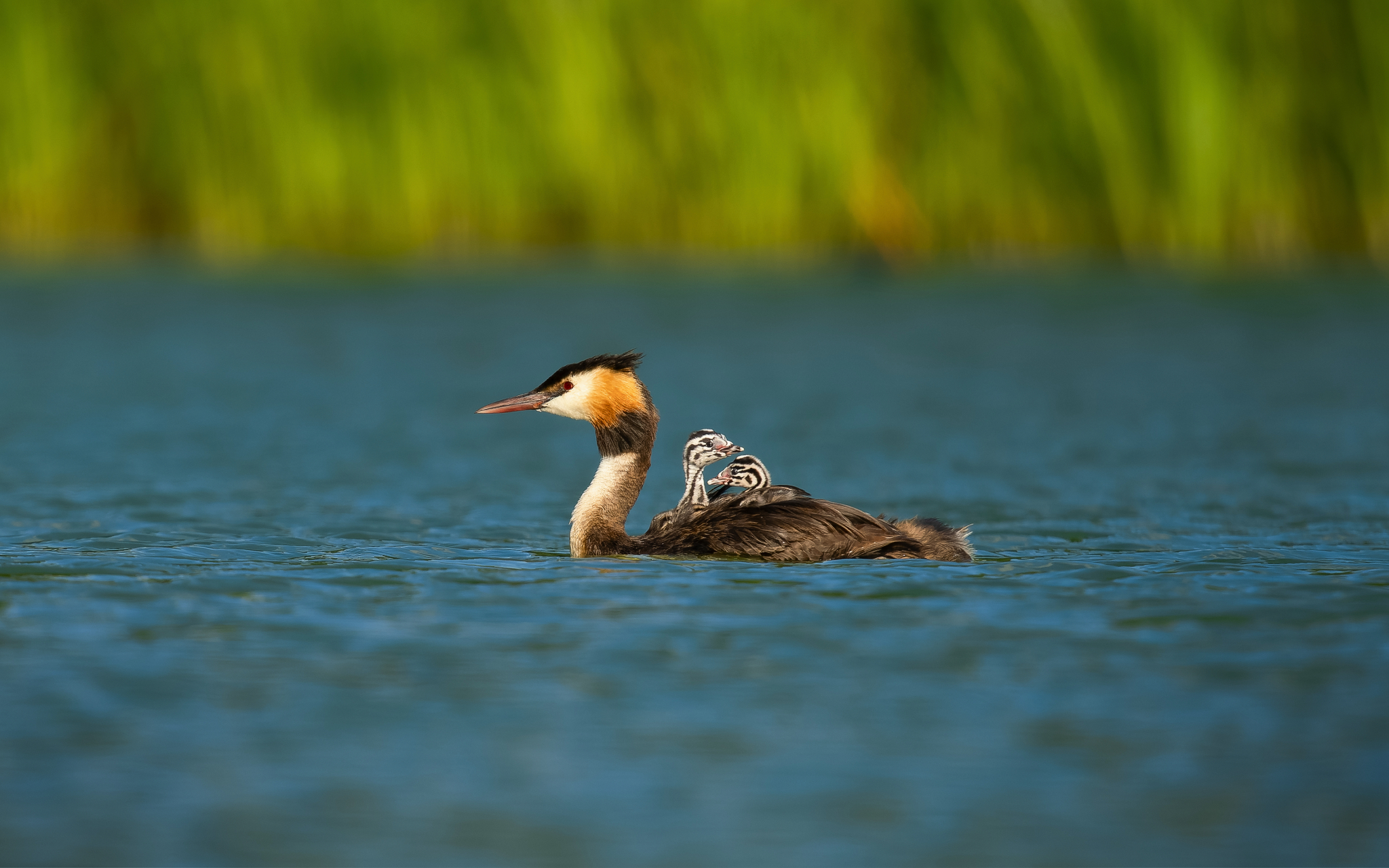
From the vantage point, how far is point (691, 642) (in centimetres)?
559

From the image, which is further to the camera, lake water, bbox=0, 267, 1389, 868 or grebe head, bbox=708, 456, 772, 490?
grebe head, bbox=708, 456, 772, 490

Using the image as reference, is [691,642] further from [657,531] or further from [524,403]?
[524,403]

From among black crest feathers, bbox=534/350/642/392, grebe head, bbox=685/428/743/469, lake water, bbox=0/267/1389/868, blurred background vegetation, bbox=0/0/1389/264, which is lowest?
lake water, bbox=0/267/1389/868

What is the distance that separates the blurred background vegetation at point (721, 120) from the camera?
645 inches

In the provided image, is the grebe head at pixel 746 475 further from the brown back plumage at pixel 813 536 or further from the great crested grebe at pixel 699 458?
the brown back plumage at pixel 813 536

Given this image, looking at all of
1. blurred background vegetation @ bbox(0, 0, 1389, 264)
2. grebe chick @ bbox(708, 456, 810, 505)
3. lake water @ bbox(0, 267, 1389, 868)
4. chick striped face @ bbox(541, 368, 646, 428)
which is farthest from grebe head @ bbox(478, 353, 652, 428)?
blurred background vegetation @ bbox(0, 0, 1389, 264)

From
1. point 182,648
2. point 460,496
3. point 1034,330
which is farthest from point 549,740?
point 1034,330

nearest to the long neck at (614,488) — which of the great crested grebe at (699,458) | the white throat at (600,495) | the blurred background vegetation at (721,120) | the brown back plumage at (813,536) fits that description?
the white throat at (600,495)

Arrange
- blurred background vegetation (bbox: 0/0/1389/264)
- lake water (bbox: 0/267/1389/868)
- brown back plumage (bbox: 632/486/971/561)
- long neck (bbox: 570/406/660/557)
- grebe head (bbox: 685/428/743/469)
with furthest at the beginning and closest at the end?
blurred background vegetation (bbox: 0/0/1389/264)
grebe head (bbox: 685/428/743/469)
long neck (bbox: 570/406/660/557)
brown back plumage (bbox: 632/486/971/561)
lake water (bbox: 0/267/1389/868)

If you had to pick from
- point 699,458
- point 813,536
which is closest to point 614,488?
point 699,458

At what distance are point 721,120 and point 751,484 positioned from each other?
31.8ft

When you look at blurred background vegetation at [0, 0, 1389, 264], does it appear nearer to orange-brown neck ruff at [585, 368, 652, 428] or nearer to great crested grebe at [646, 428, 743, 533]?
orange-brown neck ruff at [585, 368, 652, 428]

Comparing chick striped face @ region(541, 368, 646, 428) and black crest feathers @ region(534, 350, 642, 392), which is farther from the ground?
black crest feathers @ region(534, 350, 642, 392)

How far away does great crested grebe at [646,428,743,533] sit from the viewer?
7.68 metres
